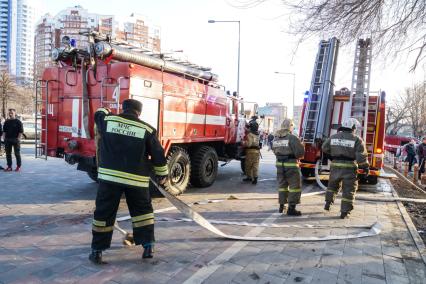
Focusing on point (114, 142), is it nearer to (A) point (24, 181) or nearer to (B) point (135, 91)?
(B) point (135, 91)

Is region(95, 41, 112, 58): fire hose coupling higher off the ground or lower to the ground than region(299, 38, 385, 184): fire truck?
higher

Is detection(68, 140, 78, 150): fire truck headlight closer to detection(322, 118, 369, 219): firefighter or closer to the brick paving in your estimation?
the brick paving

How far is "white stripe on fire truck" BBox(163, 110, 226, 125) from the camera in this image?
7.42 m

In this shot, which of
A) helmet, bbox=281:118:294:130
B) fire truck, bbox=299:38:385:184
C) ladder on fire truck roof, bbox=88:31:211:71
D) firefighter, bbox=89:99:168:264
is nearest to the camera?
firefighter, bbox=89:99:168:264

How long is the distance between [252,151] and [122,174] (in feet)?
20.5

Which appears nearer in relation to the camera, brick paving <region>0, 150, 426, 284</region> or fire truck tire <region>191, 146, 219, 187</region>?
brick paving <region>0, 150, 426, 284</region>

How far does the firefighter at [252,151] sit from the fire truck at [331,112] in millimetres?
1216

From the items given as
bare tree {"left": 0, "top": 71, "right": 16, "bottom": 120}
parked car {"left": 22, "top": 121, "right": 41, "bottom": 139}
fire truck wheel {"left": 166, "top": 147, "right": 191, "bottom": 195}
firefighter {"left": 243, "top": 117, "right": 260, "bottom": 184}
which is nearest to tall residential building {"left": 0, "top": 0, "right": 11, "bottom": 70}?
bare tree {"left": 0, "top": 71, "right": 16, "bottom": 120}

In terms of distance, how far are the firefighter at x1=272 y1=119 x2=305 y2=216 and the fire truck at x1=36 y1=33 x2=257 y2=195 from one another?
2192 mm

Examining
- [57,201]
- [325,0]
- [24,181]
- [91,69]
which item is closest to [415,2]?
[325,0]

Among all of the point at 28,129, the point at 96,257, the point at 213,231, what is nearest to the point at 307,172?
the point at 213,231

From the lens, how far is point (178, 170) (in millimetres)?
7840

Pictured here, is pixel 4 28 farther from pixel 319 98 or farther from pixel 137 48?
pixel 319 98

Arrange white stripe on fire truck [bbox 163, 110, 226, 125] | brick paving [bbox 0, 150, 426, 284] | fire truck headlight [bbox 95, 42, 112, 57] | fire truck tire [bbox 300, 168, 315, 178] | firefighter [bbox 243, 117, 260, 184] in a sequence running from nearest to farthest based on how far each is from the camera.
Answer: brick paving [bbox 0, 150, 426, 284] → fire truck headlight [bbox 95, 42, 112, 57] → white stripe on fire truck [bbox 163, 110, 226, 125] → firefighter [bbox 243, 117, 260, 184] → fire truck tire [bbox 300, 168, 315, 178]
